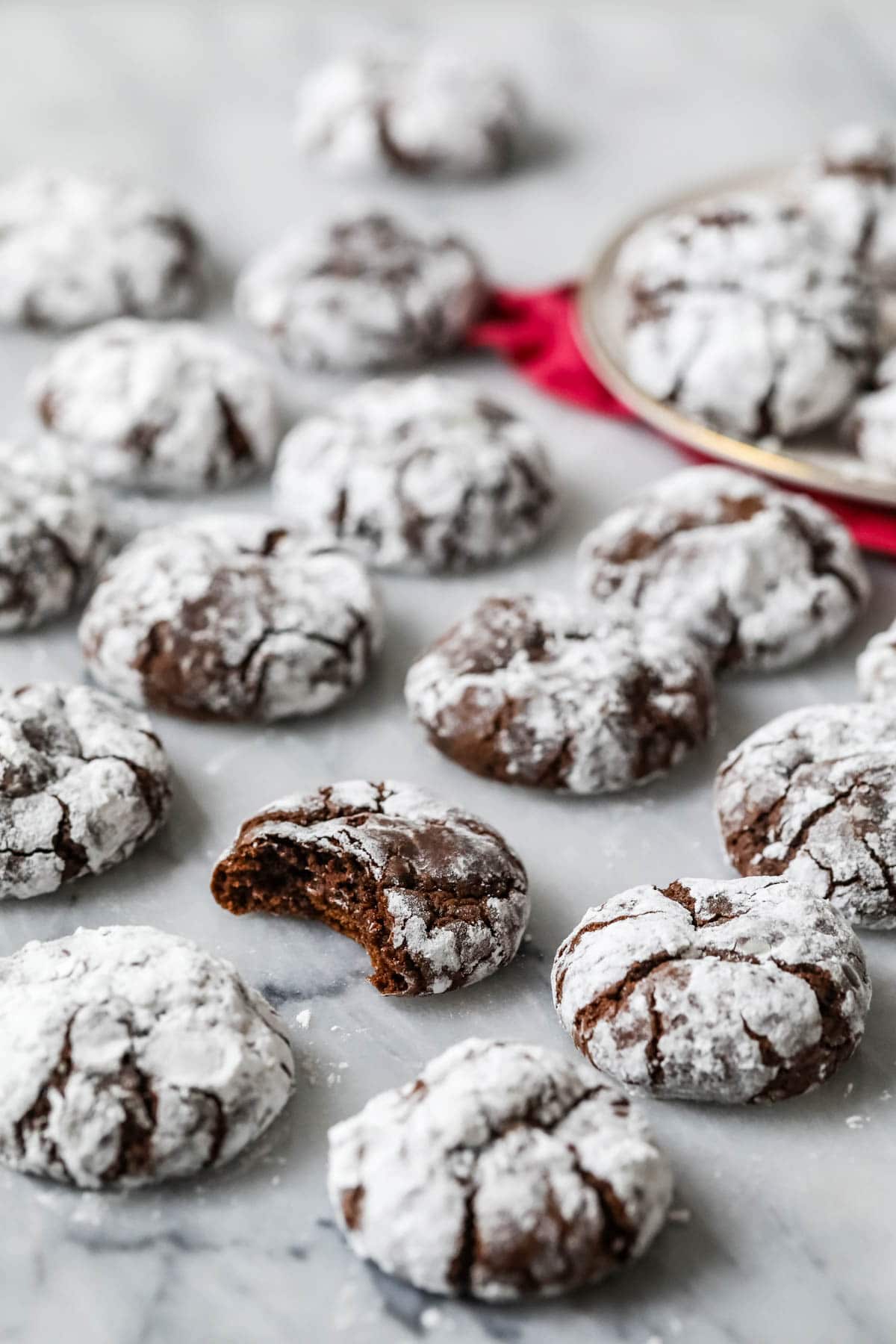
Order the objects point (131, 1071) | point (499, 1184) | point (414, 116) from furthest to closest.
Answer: point (414, 116)
point (131, 1071)
point (499, 1184)

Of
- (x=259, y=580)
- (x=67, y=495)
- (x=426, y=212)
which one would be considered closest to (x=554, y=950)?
(x=259, y=580)

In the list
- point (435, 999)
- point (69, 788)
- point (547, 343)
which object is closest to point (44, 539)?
point (69, 788)

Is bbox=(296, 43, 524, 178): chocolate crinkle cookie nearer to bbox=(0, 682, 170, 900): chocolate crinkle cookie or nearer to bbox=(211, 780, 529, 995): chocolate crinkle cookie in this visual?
bbox=(0, 682, 170, 900): chocolate crinkle cookie

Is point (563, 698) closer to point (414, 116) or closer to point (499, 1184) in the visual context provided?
point (499, 1184)

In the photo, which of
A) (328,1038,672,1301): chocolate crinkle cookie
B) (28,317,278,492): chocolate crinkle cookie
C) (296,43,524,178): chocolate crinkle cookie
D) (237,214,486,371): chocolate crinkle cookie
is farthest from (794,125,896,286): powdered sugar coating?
(328,1038,672,1301): chocolate crinkle cookie

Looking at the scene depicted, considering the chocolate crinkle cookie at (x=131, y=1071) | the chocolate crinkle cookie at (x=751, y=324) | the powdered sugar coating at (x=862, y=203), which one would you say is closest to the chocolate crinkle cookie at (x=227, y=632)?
the chocolate crinkle cookie at (x=131, y=1071)

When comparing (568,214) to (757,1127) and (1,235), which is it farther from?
(757,1127)
